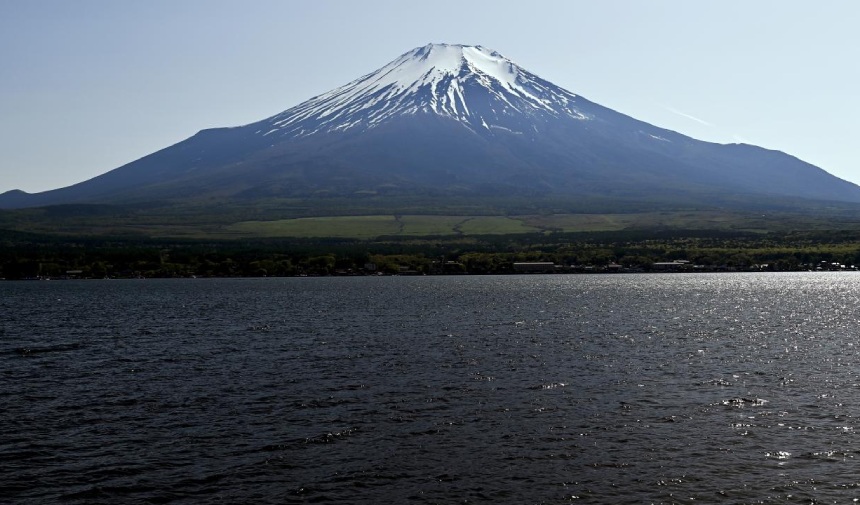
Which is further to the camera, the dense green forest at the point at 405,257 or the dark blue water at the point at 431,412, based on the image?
the dense green forest at the point at 405,257

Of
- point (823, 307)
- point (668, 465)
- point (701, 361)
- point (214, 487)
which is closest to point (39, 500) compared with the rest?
point (214, 487)

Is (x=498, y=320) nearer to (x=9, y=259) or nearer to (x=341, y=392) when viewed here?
(x=341, y=392)

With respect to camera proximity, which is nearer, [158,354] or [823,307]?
[158,354]

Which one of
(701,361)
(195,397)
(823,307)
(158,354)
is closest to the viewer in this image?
(195,397)

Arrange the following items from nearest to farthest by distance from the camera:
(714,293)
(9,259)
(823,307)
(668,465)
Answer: (668,465), (823,307), (714,293), (9,259)
